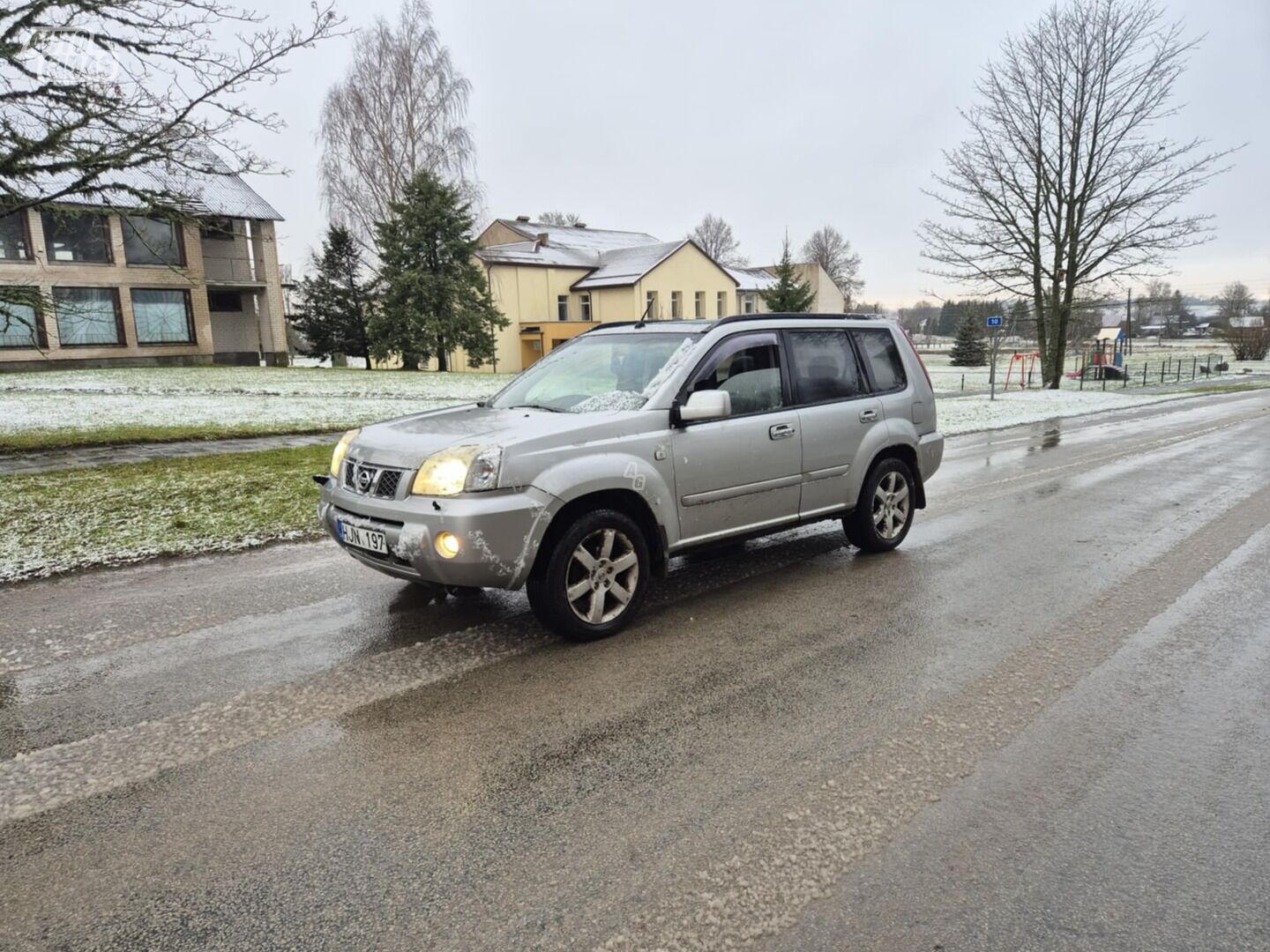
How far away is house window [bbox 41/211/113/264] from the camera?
29.0m

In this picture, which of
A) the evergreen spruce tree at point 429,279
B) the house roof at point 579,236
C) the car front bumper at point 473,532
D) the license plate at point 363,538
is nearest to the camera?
the car front bumper at point 473,532

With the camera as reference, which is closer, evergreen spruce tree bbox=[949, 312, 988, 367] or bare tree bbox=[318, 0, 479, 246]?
bare tree bbox=[318, 0, 479, 246]

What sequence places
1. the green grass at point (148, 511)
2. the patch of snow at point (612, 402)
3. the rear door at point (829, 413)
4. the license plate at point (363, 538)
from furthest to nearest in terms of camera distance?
1. the green grass at point (148, 511)
2. the rear door at point (829, 413)
3. the patch of snow at point (612, 402)
4. the license plate at point (363, 538)

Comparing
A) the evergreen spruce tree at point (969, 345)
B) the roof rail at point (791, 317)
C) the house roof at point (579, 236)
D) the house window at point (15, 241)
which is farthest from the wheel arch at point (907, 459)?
the evergreen spruce tree at point (969, 345)

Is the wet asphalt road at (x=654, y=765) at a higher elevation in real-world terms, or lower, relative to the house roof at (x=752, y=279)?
lower

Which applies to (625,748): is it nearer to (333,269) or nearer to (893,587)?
(893,587)

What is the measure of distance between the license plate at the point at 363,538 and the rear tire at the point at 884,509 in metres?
3.53

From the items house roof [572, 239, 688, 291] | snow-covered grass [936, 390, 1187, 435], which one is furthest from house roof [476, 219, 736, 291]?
snow-covered grass [936, 390, 1187, 435]

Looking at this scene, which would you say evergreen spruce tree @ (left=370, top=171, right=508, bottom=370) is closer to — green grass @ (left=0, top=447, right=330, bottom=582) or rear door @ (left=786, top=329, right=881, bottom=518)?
green grass @ (left=0, top=447, right=330, bottom=582)

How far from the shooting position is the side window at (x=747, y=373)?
509 cm

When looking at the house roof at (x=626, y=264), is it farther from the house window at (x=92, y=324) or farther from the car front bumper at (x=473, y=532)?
the car front bumper at (x=473, y=532)

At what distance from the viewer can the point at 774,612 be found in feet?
16.2

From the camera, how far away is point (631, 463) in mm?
4516

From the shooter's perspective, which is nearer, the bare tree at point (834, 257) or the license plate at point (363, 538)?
the license plate at point (363, 538)
